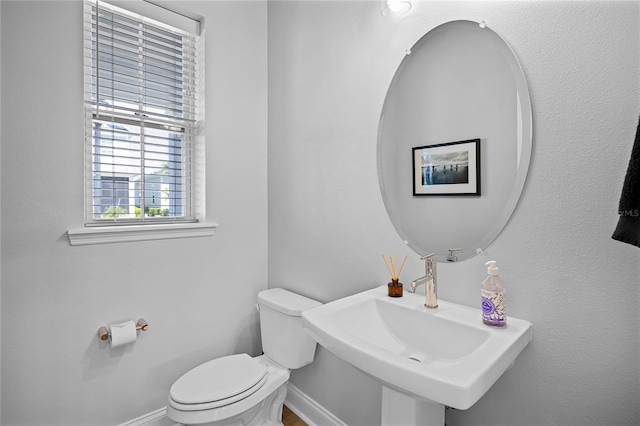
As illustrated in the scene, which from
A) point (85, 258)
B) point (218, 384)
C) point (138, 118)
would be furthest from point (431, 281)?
point (138, 118)

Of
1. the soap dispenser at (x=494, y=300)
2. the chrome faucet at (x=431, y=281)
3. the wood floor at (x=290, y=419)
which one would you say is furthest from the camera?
the wood floor at (x=290, y=419)

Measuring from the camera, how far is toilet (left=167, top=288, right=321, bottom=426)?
129 centimetres

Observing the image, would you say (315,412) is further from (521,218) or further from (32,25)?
(32,25)

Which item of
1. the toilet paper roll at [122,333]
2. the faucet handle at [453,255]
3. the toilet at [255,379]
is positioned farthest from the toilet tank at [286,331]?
the faucet handle at [453,255]

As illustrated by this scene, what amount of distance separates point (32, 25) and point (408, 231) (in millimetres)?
1721

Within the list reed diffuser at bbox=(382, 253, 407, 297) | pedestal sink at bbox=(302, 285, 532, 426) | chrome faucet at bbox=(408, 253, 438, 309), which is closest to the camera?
pedestal sink at bbox=(302, 285, 532, 426)

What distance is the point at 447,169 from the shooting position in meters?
1.17

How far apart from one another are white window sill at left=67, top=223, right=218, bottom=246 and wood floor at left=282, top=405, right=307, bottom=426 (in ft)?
3.55

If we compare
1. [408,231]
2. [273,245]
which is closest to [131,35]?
[273,245]

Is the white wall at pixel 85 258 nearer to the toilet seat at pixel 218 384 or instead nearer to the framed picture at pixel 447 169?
the toilet seat at pixel 218 384

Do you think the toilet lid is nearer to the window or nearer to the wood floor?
the wood floor

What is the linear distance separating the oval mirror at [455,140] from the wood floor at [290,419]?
1206mm

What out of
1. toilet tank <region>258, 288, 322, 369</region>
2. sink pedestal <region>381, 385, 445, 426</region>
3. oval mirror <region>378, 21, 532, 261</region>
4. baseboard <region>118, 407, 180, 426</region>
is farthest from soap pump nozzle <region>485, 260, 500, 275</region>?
baseboard <region>118, 407, 180, 426</region>

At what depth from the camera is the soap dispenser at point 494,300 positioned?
94cm
